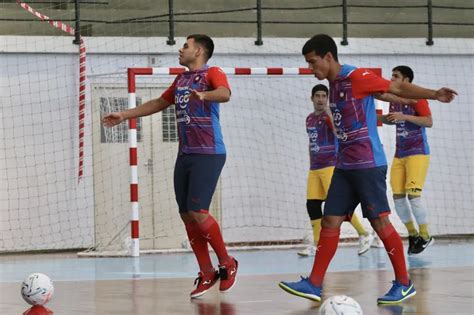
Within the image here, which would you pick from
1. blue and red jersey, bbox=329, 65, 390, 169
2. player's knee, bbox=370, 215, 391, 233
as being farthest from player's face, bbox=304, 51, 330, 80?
player's knee, bbox=370, 215, 391, 233

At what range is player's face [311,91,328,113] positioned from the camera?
43.2ft

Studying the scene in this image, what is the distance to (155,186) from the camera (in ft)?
53.6

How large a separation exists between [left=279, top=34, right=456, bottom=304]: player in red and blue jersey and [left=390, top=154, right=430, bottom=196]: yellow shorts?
5.04m

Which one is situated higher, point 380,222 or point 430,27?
point 430,27

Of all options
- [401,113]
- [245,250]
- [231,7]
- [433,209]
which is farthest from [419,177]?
[231,7]

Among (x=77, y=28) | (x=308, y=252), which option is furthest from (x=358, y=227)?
(x=77, y=28)

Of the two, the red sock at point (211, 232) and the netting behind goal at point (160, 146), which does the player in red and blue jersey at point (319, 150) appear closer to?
the netting behind goal at point (160, 146)

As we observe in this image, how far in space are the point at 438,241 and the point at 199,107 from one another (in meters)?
8.35

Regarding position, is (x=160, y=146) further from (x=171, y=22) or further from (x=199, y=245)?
(x=199, y=245)

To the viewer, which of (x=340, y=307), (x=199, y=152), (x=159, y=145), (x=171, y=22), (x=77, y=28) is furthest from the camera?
(x=159, y=145)

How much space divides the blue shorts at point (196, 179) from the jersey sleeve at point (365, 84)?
143 cm

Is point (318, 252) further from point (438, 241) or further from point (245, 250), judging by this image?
point (438, 241)

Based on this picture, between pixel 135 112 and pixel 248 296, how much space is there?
71.1 inches

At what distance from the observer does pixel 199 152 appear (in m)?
9.23
